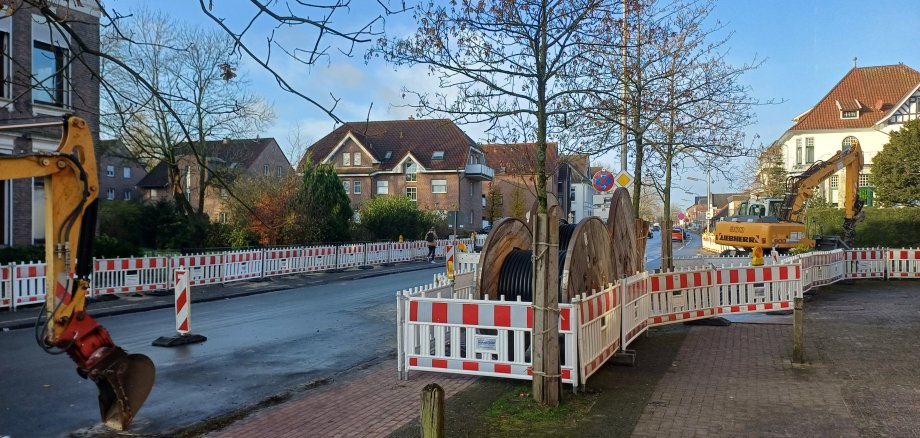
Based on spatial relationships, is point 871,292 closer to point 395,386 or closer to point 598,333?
point 598,333

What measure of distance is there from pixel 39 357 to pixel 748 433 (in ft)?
31.6

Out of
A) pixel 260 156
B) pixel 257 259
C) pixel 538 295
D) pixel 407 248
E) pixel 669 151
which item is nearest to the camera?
pixel 538 295

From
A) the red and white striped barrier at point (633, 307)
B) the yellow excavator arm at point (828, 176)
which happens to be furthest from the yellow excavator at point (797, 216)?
the red and white striped barrier at point (633, 307)

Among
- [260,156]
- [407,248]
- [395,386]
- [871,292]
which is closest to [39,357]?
[395,386]

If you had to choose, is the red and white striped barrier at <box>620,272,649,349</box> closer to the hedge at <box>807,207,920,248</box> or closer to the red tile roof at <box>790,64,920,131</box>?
the hedge at <box>807,207,920,248</box>

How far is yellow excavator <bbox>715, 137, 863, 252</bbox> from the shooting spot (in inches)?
945

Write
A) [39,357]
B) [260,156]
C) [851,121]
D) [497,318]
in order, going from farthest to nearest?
[260,156] < [851,121] < [39,357] < [497,318]

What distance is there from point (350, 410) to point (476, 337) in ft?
5.48

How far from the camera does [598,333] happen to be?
26.8ft

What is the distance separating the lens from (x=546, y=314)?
6820mm

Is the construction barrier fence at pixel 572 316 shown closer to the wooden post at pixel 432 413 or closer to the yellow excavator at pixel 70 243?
the yellow excavator at pixel 70 243

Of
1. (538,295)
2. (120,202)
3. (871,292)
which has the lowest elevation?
(871,292)

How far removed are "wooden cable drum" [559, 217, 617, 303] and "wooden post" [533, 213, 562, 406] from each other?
1482 mm

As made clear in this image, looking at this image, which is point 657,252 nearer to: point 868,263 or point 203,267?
point 868,263
